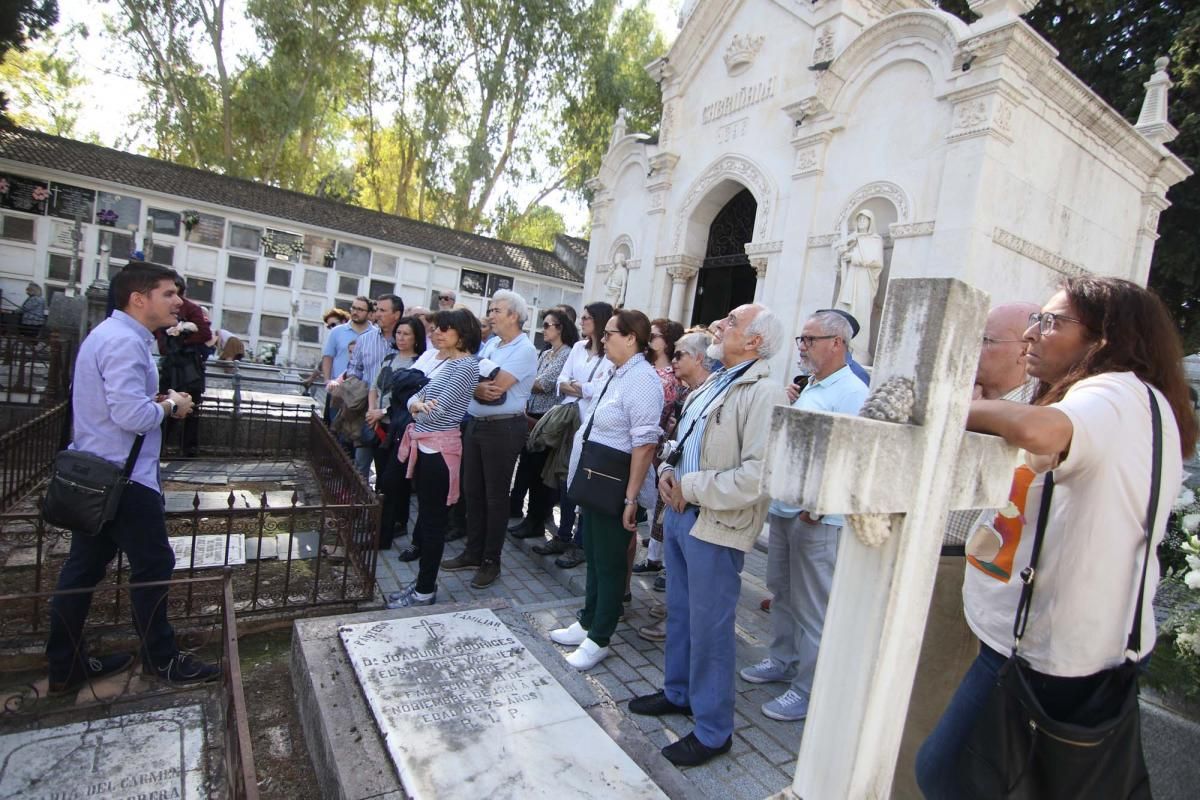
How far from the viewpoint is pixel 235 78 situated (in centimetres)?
1936

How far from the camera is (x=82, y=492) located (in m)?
2.64

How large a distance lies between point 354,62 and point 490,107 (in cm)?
434

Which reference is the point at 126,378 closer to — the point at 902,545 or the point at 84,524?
the point at 84,524

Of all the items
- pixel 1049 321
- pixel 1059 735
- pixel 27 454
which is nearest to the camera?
pixel 1059 735

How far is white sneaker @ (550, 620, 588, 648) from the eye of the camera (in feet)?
11.6

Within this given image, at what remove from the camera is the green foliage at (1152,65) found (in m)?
9.58

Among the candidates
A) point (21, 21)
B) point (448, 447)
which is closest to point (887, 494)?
point (448, 447)

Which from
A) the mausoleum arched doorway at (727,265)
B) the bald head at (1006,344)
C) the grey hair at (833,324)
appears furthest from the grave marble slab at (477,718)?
the mausoleum arched doorway at (727,265)

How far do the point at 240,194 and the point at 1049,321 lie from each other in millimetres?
16617

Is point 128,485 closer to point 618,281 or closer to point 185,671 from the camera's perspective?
point 185,671

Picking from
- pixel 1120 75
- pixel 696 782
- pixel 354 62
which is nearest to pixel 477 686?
pixel 696 782

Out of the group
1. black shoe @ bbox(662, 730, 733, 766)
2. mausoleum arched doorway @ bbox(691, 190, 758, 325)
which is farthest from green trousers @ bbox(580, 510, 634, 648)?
mausoleum arched doorway @ bbox(691, 190, 758, 325)

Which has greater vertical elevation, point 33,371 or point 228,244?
point 228,244

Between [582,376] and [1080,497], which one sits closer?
[1080,497]
